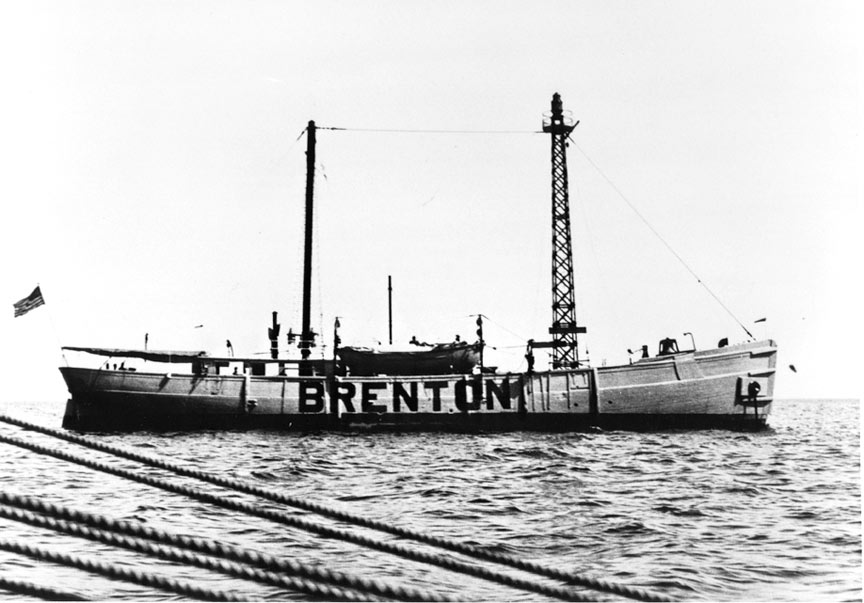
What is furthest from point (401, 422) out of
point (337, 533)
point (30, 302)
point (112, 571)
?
point (112, 571)

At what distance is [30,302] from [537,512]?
17.3 m

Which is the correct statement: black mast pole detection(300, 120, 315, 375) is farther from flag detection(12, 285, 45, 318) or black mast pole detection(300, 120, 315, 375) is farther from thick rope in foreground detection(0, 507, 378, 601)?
thick rope in foreground detection(0, 507, 378, 601)

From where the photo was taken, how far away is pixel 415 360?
33.5 m

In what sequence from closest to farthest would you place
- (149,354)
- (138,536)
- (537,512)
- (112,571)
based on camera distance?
1. (112,571)
2. (138,536)
3. (537,512)
4. (149,354)

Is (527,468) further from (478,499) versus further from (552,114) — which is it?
(552,114)

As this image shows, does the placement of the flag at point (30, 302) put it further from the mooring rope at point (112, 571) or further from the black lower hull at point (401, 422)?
the mooring rope at point (112, 571)

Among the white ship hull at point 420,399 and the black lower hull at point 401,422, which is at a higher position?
the white ship hull at point 420,399

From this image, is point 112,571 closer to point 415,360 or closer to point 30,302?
point 30,302

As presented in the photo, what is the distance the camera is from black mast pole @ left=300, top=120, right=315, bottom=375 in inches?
1327

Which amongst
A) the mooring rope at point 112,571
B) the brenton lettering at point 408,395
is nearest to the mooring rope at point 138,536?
the mooring rope at point 112,571

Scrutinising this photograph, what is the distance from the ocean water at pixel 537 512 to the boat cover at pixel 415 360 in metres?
9.81

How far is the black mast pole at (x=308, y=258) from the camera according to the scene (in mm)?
33706

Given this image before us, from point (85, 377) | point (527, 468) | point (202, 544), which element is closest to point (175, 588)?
point (202, 544)

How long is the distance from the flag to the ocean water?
4.12m
